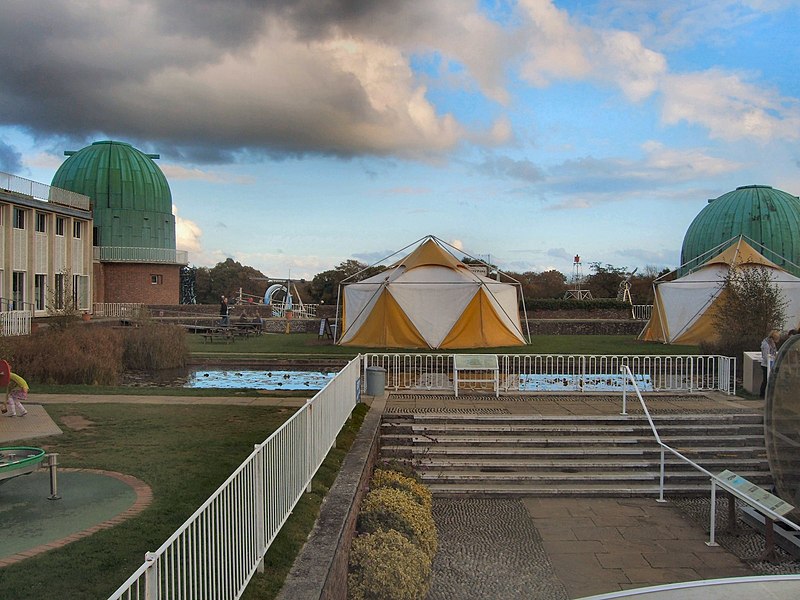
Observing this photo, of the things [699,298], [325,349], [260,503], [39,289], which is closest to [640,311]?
[699,298]

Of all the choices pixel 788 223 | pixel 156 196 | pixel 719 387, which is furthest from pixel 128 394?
pixel 788 223

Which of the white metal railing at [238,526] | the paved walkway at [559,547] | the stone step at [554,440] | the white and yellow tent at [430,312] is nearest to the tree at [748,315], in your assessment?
the white and yellow tent at [430,312]

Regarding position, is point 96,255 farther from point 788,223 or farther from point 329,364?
point 788,223

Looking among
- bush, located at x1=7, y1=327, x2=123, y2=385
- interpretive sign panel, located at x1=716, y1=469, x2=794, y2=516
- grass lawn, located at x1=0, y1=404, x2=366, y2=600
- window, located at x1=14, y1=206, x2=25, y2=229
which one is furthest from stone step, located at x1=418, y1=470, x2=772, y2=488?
window, located at x1=14, y1=206, x2=25, y2=229

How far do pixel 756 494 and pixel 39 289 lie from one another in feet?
115

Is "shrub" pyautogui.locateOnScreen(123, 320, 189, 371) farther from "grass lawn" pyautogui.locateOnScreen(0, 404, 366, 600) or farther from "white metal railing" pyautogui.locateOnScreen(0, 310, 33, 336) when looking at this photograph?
"grass lawn" pyautogui.locateOnScreen(0, 404, 366, 600)

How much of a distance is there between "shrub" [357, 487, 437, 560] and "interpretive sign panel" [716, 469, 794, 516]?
3773mm

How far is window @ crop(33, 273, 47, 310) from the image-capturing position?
3409cm

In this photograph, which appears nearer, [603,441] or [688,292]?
[603,441]

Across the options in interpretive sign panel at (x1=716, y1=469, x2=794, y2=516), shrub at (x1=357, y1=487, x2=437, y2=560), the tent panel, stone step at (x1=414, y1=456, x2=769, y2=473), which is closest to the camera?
shrub at (x1=357, y1=487, x2=437, y2=560)

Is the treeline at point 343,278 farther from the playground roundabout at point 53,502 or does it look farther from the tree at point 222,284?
the playground roundabout at point 53,502

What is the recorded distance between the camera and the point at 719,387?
624 inches

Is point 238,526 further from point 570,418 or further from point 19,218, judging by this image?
point 19,218

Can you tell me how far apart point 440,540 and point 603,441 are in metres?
4.45
